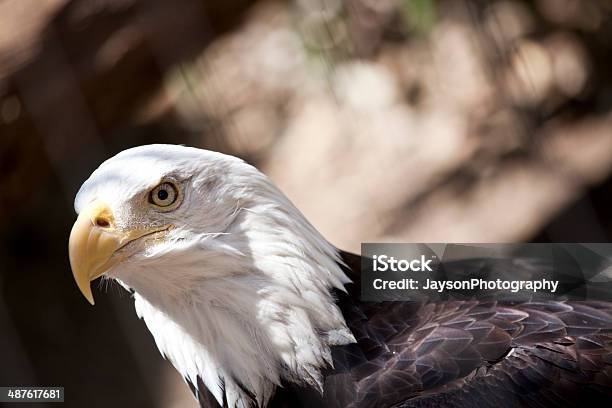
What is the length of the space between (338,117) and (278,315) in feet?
2.95

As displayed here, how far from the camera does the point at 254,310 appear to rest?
150cm

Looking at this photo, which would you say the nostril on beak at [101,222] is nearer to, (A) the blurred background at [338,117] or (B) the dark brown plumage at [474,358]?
(B) the dark brown plumage at [474,358]

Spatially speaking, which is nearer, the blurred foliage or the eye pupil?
the eye pupil

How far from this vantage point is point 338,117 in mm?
2254

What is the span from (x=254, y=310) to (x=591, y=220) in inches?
41.7

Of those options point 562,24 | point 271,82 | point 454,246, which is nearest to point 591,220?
point 454,246

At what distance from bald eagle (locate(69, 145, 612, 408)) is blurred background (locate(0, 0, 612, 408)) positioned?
1.95ft

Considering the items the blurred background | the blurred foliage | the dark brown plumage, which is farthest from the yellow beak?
the blurred foliage

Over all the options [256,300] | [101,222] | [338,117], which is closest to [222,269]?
[256,300]

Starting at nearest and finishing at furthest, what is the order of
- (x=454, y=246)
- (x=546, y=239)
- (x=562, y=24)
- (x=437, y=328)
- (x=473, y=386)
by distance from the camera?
(x=473, y=386)
(x=437, y=328)
(x=454, y=246)
(x=546, y=239)
(x=562, y=24)

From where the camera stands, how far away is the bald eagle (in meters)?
1.38

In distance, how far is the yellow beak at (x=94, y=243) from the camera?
1.35 m

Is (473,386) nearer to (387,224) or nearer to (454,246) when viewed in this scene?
(454,246)

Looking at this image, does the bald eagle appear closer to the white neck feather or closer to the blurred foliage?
the white neck feather
